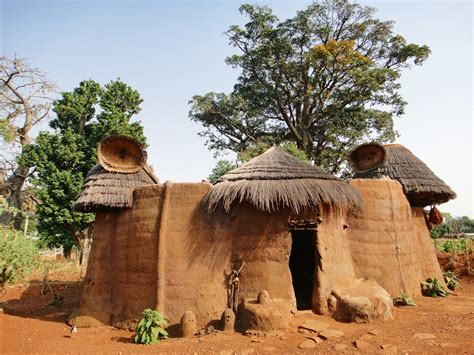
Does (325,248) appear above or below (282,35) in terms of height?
below

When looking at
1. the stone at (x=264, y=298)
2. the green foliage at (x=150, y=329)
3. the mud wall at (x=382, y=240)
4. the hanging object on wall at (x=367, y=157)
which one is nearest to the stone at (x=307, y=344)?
the stone at (x=264, y=298)

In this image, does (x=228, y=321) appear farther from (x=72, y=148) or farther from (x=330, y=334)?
(x=72, y=148)

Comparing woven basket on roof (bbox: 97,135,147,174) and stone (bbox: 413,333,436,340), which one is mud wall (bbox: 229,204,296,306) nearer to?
stone (bbox: 413,333,436,340)

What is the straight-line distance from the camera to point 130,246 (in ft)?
25.7

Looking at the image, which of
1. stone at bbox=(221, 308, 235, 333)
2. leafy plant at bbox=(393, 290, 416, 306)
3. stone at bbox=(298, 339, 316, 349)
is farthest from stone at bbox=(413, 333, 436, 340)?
stone at bbox=(221, 308, 235, 333)

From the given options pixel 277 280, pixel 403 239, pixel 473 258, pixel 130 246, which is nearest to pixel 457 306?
pixel 403 239

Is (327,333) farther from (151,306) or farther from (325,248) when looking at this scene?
(151,306)

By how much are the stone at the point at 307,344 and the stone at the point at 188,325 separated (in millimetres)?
2030

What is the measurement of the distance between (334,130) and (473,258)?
989cm

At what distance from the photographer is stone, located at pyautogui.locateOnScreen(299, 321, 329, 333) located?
625 cm

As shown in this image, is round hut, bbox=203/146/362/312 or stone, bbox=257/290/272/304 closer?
stone, bbox=257/290/272/304

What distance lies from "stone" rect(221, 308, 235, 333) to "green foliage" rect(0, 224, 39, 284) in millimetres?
4992

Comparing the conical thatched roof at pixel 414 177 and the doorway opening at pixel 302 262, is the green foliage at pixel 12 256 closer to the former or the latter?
the doorway opening at pixel 302 262

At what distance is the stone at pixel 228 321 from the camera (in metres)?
6.54
